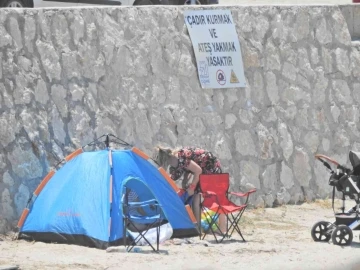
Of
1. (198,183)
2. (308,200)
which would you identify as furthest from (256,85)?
(198,183)

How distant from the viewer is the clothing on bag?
45.0ft

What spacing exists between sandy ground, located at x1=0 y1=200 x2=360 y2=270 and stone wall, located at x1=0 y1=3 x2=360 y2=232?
137cm

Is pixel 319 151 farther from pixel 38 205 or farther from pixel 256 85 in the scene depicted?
pixel 38 205

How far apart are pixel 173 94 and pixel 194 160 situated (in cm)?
176

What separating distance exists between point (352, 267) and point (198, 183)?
2.13 meters

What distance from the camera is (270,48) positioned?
16641 mm

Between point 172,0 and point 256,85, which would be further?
point 172,0

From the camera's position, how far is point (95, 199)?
12930 millimetres

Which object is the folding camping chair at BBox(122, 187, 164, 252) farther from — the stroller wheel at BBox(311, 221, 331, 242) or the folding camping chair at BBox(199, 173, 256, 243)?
the stroller wheel at BBox(311, 221, 331, 242)

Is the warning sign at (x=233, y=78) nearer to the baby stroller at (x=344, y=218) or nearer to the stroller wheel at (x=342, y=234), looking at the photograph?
the baby stroller at (x=344, y=218)

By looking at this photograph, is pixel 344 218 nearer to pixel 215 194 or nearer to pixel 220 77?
pixel 215 194

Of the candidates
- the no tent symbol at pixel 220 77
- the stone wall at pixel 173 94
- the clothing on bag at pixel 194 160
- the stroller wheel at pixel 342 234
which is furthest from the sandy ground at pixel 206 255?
the no tent symbol at pixel 220 77

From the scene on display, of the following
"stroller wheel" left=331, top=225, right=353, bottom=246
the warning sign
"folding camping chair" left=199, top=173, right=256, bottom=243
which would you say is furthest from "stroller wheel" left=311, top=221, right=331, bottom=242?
the warning sign

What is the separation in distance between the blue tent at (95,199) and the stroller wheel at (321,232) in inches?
51.0
